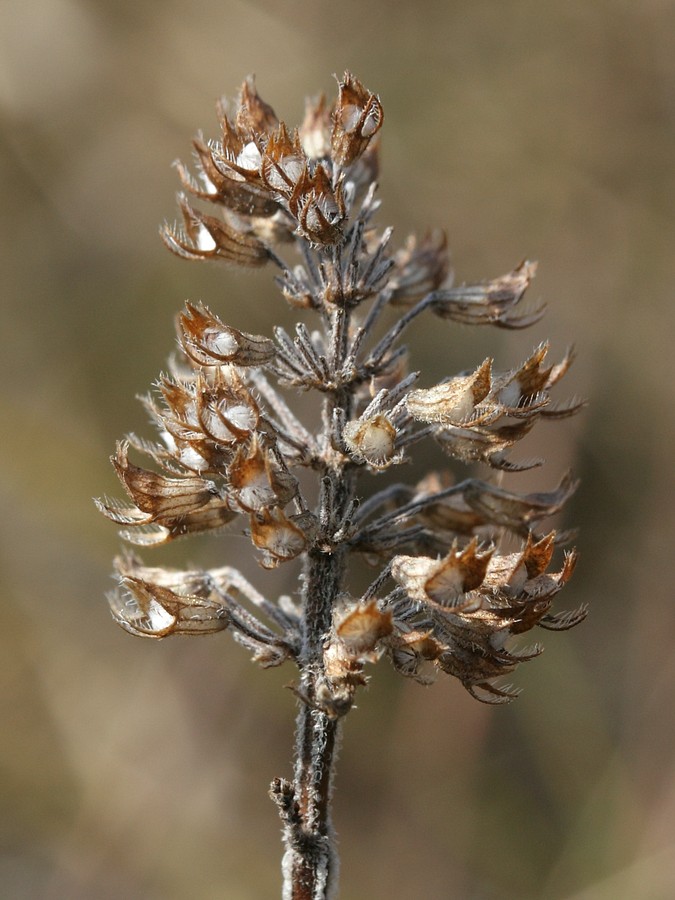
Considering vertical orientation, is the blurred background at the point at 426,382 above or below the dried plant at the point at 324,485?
above

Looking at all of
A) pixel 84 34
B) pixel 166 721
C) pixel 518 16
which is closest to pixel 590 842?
pixel 166 721

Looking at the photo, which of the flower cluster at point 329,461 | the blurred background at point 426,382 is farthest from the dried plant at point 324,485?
the blurred background at point 426,382

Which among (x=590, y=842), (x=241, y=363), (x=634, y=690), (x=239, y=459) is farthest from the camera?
(x=634, y=690)

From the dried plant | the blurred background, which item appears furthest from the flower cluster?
the blurred background

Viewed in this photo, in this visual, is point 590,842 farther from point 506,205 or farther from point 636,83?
point 636,83

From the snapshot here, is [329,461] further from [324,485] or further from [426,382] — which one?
[426,382]

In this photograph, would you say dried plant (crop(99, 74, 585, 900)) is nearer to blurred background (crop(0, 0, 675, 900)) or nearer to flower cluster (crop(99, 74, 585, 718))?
flower cluster (crop(99, 74, 585, 718))

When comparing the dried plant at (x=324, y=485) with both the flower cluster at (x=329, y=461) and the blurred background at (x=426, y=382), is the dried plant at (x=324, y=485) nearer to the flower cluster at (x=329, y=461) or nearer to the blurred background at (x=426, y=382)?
the flower cluster at (x=329, y=461)
